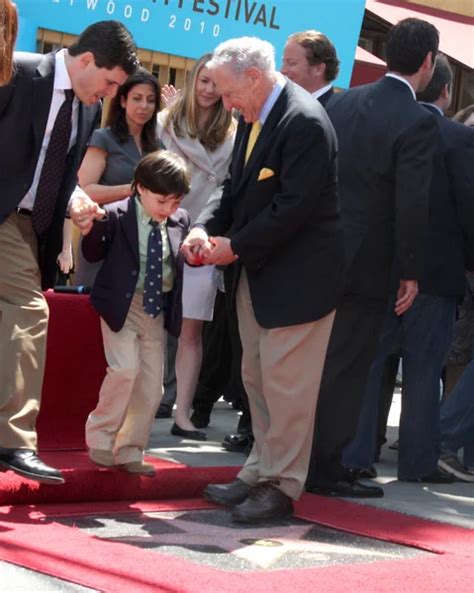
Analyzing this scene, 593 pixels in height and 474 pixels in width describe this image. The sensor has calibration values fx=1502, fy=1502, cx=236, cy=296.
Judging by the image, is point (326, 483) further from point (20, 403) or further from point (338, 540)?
point (20, 403)

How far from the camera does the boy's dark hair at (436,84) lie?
7.84m

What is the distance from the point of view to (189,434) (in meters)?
7.95

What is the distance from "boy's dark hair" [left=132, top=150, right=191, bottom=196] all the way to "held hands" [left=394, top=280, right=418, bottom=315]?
3.81 ft

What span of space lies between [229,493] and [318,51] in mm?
2360

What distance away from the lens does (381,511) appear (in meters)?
6.25

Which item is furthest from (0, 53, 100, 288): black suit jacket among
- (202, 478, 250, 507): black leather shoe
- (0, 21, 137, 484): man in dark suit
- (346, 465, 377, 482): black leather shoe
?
(346, 465, 377, 482): black leather shoe

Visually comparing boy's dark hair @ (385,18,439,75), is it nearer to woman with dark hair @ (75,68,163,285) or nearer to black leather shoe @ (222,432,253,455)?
woman with dark hair @ (75,68,163,285)

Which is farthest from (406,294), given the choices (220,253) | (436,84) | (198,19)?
(198,19)

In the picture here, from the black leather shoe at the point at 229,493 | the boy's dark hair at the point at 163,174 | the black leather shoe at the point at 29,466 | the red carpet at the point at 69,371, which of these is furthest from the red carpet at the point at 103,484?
the boy's dark hair at the point at 163,174

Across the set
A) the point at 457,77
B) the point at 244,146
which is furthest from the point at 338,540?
the point at 457,77

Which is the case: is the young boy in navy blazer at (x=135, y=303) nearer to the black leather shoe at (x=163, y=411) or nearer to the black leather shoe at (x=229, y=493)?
the black leather shoe at (x=229, y=493)

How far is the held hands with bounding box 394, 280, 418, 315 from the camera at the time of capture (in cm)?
680

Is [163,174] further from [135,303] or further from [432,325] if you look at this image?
[432,325]

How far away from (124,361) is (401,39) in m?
2.13
